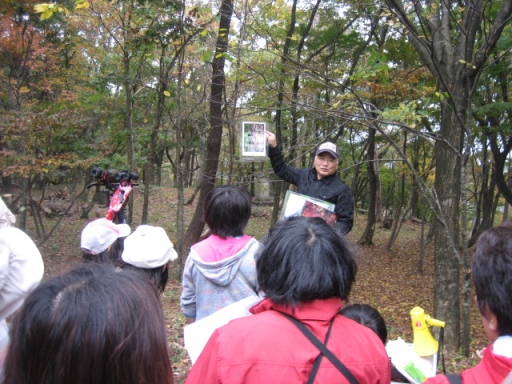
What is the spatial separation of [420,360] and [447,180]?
10.0 ft

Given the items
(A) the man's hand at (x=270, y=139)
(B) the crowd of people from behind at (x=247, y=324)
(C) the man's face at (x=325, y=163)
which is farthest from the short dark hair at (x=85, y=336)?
(A) the man's hand at (x=270, y=139)

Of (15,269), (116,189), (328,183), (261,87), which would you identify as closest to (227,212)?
(15,269)

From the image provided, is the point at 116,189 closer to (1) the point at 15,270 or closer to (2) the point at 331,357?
(1) the point at 15,270

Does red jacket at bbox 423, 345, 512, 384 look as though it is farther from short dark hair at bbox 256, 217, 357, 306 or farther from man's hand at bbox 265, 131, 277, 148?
man's hand at bbox 265, 131, 277, 148

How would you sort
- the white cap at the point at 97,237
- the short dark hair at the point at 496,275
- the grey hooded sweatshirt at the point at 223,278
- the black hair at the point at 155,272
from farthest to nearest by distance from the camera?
the white cap at the point at 97,237
the black hair at the point at 155,272
the grey hooded sweatshirt at the point at 223,278
the short dark hair at the point at 496,275

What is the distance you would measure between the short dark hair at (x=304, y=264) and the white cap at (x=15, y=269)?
1.02m

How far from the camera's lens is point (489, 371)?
3.74 ft

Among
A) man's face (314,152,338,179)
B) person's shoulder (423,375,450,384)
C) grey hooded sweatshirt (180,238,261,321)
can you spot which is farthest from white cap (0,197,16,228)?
man's face (314,152,338,179)

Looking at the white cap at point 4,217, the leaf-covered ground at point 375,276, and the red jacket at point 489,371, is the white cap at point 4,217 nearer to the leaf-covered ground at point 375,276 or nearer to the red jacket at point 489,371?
the red jacket at point 489,371

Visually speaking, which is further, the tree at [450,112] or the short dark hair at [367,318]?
the tree at [450,112]

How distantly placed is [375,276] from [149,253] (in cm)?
920

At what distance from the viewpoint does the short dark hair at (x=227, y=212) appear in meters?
2.35

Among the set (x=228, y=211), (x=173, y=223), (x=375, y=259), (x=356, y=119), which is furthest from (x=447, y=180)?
(x=173, y=223)

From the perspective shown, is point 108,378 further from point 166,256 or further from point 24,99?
point 24,99
